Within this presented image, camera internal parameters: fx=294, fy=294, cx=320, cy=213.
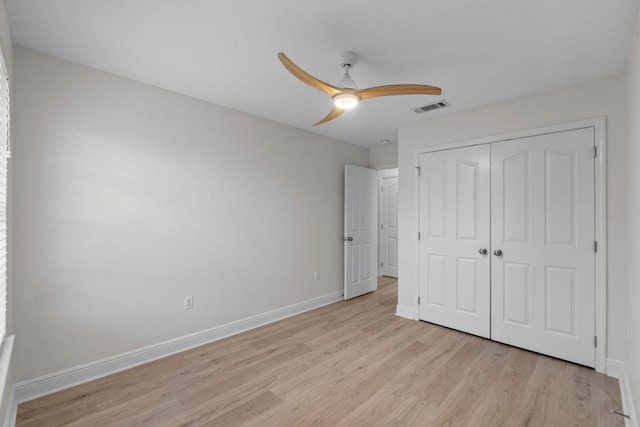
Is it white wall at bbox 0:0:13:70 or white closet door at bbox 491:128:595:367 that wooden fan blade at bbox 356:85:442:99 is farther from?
white wall at bbox 0:0:13:70

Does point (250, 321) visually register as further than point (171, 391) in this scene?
Yes

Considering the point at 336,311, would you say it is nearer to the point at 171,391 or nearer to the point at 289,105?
the point at 171,391

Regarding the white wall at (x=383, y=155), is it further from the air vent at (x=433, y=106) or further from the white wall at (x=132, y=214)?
the white wall at (x=132, y=214)

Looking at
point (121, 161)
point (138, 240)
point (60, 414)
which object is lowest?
point (60, 414)

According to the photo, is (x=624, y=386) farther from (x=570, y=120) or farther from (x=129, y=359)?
(x=129, y=359)

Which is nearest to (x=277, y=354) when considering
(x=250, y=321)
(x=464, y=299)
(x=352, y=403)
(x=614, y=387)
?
(x=250, y=321)

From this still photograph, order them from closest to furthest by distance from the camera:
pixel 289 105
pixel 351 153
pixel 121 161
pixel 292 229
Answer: pixel 121 161 < pixel 289 105 < pixel 292 229 < pixel 351 153

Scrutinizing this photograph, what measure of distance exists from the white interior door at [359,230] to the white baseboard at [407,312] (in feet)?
3.01

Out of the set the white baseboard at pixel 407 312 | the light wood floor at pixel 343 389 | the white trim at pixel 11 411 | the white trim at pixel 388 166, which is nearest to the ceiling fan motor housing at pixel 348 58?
the light wood floor at pixel 343 389

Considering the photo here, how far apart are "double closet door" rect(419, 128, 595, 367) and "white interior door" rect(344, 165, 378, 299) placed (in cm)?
121

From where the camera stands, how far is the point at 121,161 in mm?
2492

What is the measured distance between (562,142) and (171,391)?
3.89 metres

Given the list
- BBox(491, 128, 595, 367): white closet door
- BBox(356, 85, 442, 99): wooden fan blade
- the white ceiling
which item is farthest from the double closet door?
BBox(356, 85, 442, 99): wooden fan blade

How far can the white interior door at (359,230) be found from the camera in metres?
4.49
